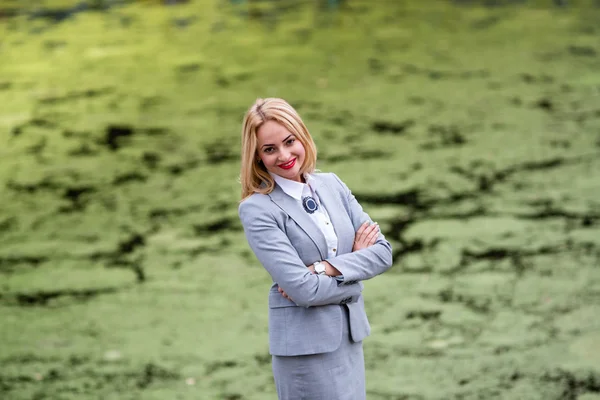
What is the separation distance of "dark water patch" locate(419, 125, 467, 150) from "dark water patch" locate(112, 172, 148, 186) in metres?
1.48

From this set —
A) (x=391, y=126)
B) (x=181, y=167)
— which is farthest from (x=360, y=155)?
(x=181, y=167)

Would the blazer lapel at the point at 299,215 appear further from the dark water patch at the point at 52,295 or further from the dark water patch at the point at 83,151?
the dark water patch at the point at 83,151

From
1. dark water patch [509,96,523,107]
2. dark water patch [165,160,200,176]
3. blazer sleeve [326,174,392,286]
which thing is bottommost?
dark water patch [165,160,200,176]

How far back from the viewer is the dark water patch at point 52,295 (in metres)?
3.30

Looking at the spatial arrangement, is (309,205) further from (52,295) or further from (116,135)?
(116,135)

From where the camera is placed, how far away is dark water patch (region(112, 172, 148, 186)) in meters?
4.39

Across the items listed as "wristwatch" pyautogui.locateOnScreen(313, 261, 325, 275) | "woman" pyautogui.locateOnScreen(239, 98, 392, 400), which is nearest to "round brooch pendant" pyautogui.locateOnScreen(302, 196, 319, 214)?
"woman" pyautogui.locateOnScreen(239, 98, 392, 400)

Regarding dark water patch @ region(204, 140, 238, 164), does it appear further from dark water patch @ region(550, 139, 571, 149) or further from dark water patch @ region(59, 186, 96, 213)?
dark water patch @ region(550, 139, 571, 149)

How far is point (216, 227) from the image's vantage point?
3.84 meters

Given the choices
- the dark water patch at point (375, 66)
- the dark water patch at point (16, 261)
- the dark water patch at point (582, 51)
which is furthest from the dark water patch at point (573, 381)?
the dark water patch at point (582, 51)

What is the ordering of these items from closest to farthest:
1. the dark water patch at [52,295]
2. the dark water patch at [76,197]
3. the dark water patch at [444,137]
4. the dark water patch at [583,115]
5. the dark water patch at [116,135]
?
the dark water patch at [52,295] < the dark water patch at [76,197] < the dark water patch at [444,137] < the dark water patch at [583,115] < the dark water patch at [116,135]

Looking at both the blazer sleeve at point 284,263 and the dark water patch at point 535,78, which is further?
the dark water patch at point 535,78

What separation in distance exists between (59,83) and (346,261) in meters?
4.84

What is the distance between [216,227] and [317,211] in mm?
2240
